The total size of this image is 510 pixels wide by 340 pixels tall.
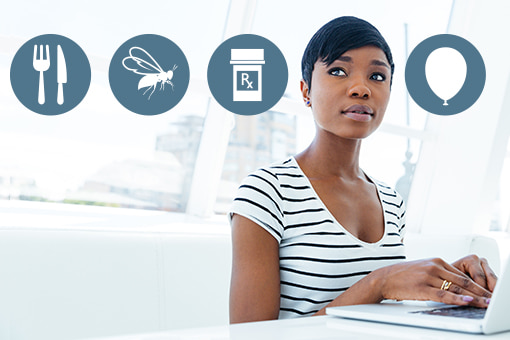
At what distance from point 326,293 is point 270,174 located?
269 millimetres

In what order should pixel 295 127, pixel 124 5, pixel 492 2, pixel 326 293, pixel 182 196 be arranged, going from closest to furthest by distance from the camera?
pixel 326 293 → pixel 124 5 → pixel 182 196 → pixel 295 127 → pixel 492 2

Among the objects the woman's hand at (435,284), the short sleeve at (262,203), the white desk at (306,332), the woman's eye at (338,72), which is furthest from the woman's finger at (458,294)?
the woman's eye at (338,72)

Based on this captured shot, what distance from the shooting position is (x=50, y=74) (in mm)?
2396

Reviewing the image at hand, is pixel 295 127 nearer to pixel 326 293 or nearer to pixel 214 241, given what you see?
pixel 214 241

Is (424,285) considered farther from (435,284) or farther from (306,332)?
(306,332)

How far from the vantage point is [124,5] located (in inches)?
107

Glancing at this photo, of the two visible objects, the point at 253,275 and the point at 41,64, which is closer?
the point at 253,275

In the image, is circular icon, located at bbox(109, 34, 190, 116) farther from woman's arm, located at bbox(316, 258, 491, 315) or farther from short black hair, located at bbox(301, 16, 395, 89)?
woman's arm, located at bbox(316, 258, 491, 315)

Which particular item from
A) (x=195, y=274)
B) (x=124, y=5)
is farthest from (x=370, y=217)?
(x=124, y=5)

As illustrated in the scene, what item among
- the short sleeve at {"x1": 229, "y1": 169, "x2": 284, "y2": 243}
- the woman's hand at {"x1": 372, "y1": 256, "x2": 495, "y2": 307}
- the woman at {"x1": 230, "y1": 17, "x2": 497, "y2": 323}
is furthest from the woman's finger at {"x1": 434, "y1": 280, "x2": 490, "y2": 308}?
the short sleeve at {"x1": 229, "y1": 169, "x2": 284, "y2": 243}

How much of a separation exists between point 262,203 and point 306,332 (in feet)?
1.76

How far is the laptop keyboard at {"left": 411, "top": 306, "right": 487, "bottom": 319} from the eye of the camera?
0.67m

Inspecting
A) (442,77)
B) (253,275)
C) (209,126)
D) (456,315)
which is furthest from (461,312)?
(442,77)

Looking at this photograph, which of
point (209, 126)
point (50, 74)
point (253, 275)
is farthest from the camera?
point (209, 126)
